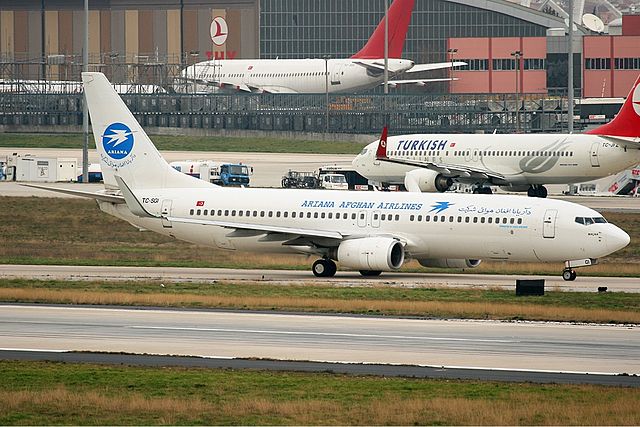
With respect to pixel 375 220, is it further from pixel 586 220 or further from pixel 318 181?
pixel 318 181

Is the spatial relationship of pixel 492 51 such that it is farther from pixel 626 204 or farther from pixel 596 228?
pixel 596 228

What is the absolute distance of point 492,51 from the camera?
16862cm

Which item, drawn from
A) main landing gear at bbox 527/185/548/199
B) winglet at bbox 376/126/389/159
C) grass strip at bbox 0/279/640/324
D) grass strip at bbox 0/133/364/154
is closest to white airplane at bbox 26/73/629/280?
grass strip at bbox 0/279/640/324

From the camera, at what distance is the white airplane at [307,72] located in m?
154

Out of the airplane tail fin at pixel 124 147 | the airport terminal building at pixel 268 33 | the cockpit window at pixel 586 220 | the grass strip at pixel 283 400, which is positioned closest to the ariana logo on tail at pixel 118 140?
the airplane tail fin at pixel 124 147

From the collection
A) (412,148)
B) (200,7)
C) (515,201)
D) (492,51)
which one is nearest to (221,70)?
(200,7)

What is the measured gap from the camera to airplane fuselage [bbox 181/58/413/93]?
15425 cm

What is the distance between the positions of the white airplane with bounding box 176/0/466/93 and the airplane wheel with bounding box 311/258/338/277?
104m

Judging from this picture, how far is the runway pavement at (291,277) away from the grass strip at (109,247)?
2.20 metres

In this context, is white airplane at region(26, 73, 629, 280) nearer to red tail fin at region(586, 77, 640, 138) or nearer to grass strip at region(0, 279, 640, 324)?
grass strip at region(0, 279, 640, 324)

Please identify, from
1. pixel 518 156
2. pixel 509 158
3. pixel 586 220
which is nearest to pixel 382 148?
pixel 509 158

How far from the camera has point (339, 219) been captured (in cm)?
5025

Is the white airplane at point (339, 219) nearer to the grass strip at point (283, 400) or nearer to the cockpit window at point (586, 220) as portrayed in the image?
Answer: the cockpit window at point (586, 220)

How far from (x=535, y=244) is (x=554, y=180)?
34.7m
